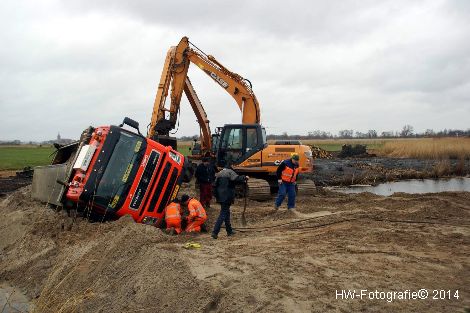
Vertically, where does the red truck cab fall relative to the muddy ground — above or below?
above

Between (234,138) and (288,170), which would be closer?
(288,170)

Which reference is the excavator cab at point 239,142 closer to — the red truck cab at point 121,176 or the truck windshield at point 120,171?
the red truck cab at point 121,176

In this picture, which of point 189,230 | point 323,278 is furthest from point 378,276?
point 189,230

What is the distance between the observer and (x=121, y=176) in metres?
8.67

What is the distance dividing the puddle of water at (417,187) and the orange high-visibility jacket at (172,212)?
39.0 feet

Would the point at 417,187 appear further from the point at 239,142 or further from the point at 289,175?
the point at 289,175

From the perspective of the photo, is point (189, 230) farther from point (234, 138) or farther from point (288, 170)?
point (234, 138)

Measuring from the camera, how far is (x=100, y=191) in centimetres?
844

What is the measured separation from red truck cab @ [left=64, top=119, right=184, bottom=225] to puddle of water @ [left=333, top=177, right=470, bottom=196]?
39.4ft

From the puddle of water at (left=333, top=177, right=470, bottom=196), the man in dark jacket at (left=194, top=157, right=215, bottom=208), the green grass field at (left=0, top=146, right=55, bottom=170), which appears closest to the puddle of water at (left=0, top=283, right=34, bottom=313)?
the man in dark jacket at (left=194, top=157, right=215, bottom=208)

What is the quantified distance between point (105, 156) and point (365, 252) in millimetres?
4969

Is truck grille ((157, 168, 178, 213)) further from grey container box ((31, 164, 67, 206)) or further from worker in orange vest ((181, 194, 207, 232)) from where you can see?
grey container box ((31, 164, 67, 206))

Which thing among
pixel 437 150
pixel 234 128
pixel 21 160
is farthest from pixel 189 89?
pixel 21 160

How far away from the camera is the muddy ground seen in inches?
199
